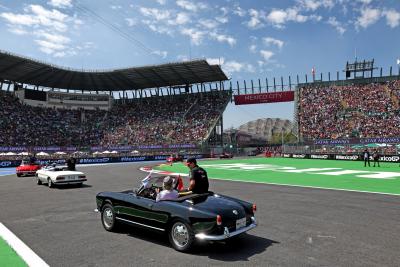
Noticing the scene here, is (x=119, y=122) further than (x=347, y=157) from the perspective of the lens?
Yes

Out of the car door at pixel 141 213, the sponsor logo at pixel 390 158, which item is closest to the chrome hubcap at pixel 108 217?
the car door at pixel 141 213

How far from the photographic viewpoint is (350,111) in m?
53.8

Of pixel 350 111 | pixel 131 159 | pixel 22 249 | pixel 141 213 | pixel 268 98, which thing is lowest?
pixel 131 159

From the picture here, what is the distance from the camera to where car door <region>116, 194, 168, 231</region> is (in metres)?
6.36

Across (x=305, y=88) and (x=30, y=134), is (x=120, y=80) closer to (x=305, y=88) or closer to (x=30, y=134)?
(x=30, y=134)

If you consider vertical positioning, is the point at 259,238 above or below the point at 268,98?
below

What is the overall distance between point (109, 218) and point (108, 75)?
58.6 metres

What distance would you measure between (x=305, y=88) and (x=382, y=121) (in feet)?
54.5

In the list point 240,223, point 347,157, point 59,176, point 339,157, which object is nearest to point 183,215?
point 240,223

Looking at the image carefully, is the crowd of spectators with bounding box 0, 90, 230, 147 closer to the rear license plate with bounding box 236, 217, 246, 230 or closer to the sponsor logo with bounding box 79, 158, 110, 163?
the sponsor logo with bounding box 79, 158, 110, 163

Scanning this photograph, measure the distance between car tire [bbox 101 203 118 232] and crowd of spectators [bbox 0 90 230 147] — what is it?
1910 inches

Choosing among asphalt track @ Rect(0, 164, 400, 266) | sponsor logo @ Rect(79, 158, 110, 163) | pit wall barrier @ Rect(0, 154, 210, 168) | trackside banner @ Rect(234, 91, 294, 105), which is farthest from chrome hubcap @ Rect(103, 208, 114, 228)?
trackside banner @ Rect(234, 91, 294, 105)

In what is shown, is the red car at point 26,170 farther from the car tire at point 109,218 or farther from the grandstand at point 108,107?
the grandstand at point 108,107

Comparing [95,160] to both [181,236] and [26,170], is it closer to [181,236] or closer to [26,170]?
[26,170]
